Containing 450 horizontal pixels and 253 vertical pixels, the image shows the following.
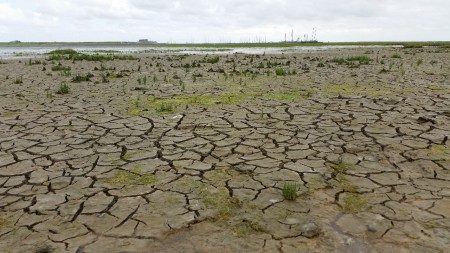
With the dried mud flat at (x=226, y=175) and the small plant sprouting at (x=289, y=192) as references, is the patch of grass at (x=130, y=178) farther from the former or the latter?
the small plant sprouting at (x=289, y=192)

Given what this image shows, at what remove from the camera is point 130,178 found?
344 cm

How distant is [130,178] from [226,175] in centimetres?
92

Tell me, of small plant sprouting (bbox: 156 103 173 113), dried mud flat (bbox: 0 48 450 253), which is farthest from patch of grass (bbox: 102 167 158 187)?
small plant sprouting (bbox: 156 103 173 113)

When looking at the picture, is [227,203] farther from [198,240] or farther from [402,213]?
[402,213]

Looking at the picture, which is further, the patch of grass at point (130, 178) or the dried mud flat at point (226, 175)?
the patch of grass at point (130, 178)

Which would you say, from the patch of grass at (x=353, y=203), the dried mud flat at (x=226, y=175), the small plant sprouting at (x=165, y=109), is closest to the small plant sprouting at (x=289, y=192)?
the dried mud flat at (x=226, y=175)

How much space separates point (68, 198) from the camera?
304 centimetres

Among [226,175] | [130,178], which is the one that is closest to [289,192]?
[226,175]

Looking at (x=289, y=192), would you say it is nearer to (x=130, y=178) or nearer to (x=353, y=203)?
(x=353, y=203)

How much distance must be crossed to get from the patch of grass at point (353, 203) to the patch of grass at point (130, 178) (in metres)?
1.69

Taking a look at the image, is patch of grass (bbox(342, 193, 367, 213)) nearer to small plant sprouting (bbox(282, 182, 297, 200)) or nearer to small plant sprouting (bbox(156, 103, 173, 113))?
small plant sprouting (bbox(282, 182, 297, 200))

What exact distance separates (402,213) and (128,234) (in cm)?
201

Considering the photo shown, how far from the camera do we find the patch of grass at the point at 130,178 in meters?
3.34

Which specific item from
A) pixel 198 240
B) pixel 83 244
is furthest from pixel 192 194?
pixel 83 244
